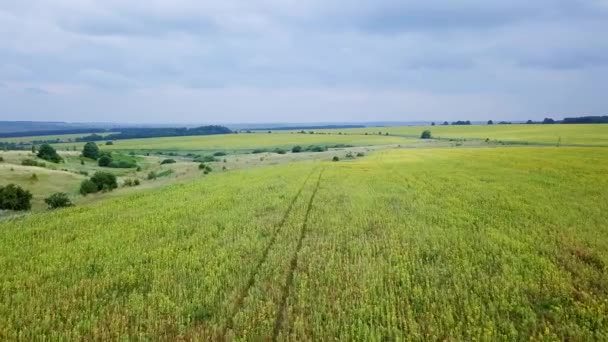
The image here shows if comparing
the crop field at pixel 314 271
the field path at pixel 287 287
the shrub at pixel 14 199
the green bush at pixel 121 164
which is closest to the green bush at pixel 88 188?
the shrub at pixel 14 199

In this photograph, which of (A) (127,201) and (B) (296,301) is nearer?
(B) (296,301)

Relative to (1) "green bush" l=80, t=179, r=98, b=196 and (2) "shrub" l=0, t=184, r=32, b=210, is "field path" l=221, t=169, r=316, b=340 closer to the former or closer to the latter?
(2) "shrub" l=0, t=184, r=32, b=210

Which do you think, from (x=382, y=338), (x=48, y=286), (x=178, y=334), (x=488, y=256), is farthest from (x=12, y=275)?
(x=488, y=256)

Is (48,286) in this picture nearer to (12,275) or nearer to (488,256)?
(12,275)

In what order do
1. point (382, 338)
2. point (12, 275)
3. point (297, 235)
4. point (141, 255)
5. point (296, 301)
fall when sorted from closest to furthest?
point (382, 338), point (296, 301), point (12, 275), point (141, 255), point (297, 235)

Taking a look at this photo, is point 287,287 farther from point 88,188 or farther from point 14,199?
point 88,188

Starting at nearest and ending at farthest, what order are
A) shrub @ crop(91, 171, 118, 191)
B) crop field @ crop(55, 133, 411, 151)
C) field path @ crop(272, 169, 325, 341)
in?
field path @ crop(272, 169, 325, 341)
shrub @ crop(91, 171, 118, 191)
crop field @ crop(55, 133, 411, 151)

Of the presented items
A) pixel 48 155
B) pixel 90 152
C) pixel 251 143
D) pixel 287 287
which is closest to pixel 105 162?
pixel 48 155

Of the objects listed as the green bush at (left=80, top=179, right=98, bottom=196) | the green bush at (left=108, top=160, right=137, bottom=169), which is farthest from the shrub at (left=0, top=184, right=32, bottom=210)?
the green bush at (left=108, top=160, right=137, bottom=169)
